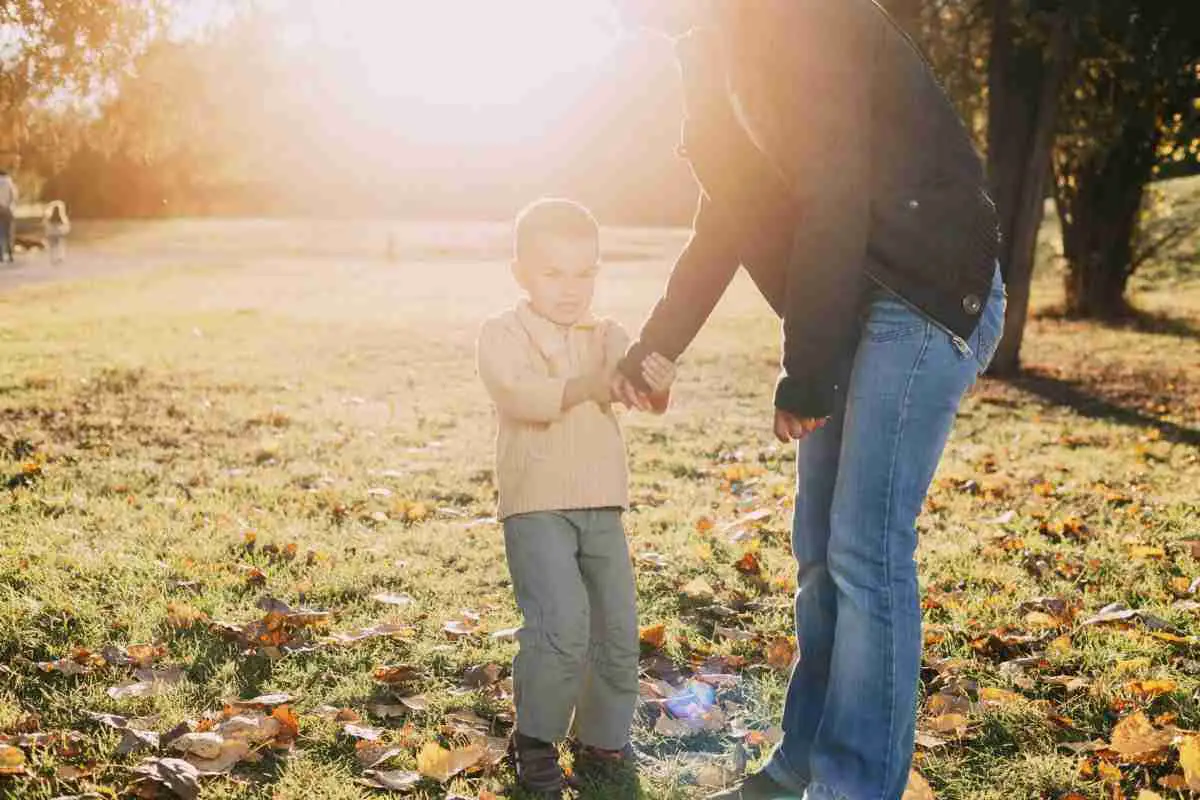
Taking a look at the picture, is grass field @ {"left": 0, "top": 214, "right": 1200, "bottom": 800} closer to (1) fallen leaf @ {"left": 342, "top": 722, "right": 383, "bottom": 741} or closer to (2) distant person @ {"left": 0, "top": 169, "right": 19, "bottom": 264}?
(1) fallen leaf @ {"left": 342, "top": 722, "right": 383, "bottom": 741}

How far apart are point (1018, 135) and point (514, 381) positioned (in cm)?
989

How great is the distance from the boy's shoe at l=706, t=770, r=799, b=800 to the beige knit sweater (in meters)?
0.82

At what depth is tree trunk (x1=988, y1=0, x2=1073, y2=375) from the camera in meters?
11.3

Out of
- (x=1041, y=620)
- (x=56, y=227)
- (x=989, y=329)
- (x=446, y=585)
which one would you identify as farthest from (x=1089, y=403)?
(x=56, y=227)

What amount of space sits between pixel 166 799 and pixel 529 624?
1.05 metres

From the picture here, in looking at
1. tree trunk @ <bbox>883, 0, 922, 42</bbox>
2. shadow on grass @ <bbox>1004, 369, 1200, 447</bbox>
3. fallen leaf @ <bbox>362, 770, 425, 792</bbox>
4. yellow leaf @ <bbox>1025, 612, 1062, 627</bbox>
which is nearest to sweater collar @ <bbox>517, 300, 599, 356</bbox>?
fallen leaf @ <bbox>362, 770, 425, 792</bbox>

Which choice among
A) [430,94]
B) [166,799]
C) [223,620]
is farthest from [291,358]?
[430,94]

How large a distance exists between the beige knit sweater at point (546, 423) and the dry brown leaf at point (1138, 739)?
1.59 meters

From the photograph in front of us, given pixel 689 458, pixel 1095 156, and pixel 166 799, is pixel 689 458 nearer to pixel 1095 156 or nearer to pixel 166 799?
pixel 166 799

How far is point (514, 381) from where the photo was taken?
3057 millimetres

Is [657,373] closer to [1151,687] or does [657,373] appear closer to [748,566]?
[1151,687]

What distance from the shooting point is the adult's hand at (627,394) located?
9.87 ft

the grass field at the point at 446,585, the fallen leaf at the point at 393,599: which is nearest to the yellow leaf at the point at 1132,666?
the grass field at the point at 446,585

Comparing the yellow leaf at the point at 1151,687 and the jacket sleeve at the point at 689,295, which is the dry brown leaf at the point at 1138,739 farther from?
the jacket sleeve at the point at 689,295
